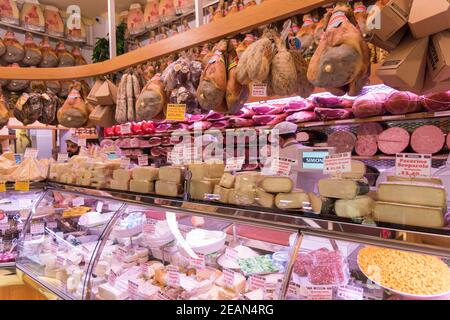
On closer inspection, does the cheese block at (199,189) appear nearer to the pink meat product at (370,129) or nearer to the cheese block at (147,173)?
the cheese block at (147,173)

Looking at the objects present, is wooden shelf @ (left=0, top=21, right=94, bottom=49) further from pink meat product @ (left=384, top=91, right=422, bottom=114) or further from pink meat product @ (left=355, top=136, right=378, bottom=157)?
pink meat product @ (left=384, top=91, right=422, bottom=114)

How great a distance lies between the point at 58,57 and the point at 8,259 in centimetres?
473

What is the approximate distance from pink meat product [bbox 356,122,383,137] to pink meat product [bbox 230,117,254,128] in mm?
1488

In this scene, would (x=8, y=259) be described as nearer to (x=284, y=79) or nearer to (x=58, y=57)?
(x=284, y=79)

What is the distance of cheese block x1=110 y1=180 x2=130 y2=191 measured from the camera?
2379mm

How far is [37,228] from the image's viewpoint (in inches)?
113

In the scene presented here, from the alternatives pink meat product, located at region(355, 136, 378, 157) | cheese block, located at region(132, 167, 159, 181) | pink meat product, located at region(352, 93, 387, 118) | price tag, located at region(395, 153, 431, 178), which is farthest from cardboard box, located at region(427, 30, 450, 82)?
pink meat product, located at region(355, 136, 378, 157)

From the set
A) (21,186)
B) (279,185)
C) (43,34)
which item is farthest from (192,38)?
(43,34)

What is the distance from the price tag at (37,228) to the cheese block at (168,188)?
136 cm

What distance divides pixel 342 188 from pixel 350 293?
20.1 inches

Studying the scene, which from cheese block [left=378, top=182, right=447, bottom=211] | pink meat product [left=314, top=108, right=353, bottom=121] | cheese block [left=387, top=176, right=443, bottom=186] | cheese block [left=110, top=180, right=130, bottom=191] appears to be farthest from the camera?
pink meat product [left=314, top=108, right=353, bottom=121]

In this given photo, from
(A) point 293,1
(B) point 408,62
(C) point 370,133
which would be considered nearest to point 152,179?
(A) point 293,1

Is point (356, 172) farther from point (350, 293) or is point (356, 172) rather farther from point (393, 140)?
point (393, 140)

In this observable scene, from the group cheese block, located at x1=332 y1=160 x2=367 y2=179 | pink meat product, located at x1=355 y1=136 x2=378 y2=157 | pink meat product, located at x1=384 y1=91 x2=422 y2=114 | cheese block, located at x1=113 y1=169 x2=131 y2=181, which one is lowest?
cheese block, located at x1=113 y1=169 x2=131 y2=181
